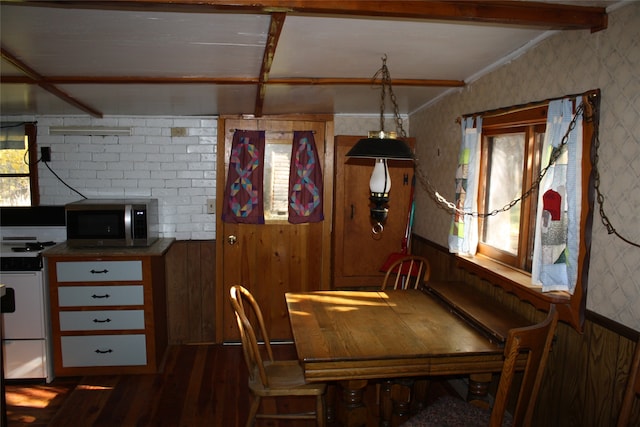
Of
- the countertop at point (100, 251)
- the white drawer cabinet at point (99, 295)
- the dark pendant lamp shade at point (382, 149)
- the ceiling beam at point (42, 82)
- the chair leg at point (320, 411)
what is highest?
the ceiling beam at point (42, 82)

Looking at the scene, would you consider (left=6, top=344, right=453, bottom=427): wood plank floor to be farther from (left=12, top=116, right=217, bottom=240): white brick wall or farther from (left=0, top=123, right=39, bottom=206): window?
(left=0, top=123, right=39, bottom=206): window

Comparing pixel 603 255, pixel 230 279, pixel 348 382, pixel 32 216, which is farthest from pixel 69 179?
pixel 603 255

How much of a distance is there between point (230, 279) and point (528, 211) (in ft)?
8.46

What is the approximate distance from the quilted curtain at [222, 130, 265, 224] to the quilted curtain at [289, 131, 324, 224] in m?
0.28

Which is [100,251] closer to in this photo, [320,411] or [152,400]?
[152,400]

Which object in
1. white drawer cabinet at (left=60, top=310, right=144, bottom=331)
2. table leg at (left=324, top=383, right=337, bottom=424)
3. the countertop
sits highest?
the countertop

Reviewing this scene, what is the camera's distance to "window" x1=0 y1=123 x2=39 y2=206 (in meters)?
3.99

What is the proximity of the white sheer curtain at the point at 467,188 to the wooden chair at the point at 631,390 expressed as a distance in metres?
1.38

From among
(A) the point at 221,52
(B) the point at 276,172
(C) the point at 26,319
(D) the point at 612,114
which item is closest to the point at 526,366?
(D) the point at 612,114

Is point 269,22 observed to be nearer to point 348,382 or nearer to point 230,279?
point 348,382

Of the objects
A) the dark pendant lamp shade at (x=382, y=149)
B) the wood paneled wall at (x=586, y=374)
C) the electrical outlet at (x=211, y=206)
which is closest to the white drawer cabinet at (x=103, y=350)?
the electrical outlet at (x=211, y=206)

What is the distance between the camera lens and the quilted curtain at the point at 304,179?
13.6 ft

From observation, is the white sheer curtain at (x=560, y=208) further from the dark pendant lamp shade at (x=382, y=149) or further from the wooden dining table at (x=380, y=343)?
the dark pendant lamp shade at (x=382, y=149)

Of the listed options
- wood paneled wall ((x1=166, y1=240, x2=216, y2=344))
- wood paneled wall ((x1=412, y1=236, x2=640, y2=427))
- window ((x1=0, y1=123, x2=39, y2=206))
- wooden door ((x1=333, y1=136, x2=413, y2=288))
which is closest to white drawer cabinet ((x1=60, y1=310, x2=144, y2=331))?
wood paneled wall ((x1=166, y1=240, x2=216, y2=344))
